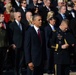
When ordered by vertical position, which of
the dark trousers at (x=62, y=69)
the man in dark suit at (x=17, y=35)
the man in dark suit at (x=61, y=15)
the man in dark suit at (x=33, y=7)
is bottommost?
the dark trousers at (x=62, y=69)

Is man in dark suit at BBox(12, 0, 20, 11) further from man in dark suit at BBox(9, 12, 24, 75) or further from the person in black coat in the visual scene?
the person in black coat

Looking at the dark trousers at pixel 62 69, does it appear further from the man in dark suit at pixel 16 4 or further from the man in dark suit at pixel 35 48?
the man in dark suit at pixel 16 4

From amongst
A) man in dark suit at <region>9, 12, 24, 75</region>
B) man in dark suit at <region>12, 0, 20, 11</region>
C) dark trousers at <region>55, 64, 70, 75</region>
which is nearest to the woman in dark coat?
man in dark suit at <region>9, 12, 24, 75</region>

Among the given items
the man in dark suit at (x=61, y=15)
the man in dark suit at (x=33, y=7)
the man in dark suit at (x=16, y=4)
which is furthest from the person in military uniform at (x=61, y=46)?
the man in dark suit at (x=16, y=4)

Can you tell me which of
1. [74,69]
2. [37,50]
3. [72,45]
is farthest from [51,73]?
[37,50]

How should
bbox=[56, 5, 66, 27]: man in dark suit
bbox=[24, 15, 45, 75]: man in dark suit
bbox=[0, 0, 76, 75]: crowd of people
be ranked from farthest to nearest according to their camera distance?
bbox=[56, 5, 66, 27]: man in dark suit → bbox=[0, 0, 76, 75]: crowd of people → bbox=[24, 15, 45, 75]: man in dark suit

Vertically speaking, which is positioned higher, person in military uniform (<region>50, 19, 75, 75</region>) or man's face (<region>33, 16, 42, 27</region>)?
man's face (<region>33, 16, 42, 27</region>)

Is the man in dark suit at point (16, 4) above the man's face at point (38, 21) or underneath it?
above

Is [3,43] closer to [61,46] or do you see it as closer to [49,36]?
[49,36]

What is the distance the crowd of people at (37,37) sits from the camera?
34.9 feet

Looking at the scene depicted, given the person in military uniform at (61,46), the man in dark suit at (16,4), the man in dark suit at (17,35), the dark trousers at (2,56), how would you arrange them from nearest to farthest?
the person in military uniform at (61,46), the dark trousers at (2,56), the man in dark suit at (17,35), the man in dark suit at (16,4)

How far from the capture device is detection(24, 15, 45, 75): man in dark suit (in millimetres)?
10500

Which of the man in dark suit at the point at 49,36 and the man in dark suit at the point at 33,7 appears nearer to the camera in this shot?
the man in dark suit at the point at 49,36

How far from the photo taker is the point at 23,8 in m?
14.6
